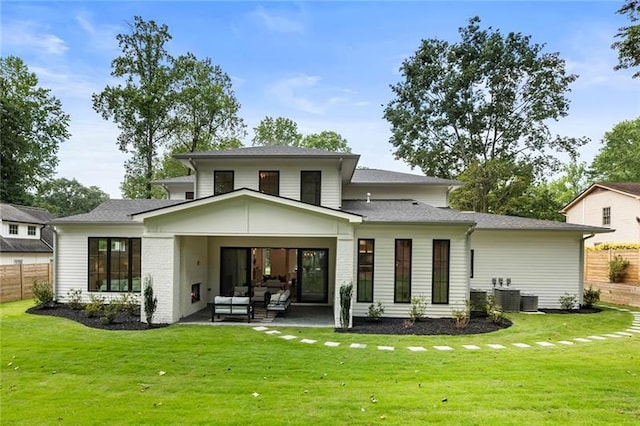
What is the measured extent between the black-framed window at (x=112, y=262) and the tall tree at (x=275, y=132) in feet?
81.2

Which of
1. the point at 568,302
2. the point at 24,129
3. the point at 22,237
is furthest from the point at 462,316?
the point at 24,129

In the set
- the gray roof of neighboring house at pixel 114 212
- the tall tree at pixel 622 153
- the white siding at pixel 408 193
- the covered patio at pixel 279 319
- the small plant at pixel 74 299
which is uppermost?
the tall tree at pixel 622 153

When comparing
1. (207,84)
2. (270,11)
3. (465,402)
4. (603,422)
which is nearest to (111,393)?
(465,402)

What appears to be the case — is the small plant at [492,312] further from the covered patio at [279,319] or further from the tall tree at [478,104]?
the tall tree at [478,104]

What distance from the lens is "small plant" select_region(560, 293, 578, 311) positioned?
13586 millimetres

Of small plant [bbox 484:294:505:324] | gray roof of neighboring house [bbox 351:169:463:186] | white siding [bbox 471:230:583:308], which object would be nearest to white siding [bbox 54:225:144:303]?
gray roof of neighboring house [bbox 351:169:463:186]

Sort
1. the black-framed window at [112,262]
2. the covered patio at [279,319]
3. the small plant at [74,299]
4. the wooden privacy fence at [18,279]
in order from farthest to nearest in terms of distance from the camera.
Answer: the wooden privacy fence at [18,279] → the black-framed window at [112,262] → the small plant at [74,299] → the covered patio at [279,319]

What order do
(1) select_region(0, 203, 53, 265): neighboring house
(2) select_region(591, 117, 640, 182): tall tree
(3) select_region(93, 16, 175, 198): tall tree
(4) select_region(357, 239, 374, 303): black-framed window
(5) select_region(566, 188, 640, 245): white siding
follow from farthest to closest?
1. (2) select_region(591, 117, 640, 182): tall tree
2. (3) select_region(93, 16, 175, 198): tall tree
3. (5) select_region(566, 188, 640, 245): white siding
4. (1) select_region(0, 203, 53, 265): neighboring house
5. (4) select_region(357, 239, 374, 303): black-framed window

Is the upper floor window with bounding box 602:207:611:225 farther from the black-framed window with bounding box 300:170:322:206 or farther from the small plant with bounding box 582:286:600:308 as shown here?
the black-framed window with bounding box 300:170:322:206

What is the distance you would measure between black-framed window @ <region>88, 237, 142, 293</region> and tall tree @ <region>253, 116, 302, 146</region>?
2475 cm

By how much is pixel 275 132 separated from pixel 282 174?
82.0 feet

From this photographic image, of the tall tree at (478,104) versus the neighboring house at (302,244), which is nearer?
the neighboring house at (302,244)

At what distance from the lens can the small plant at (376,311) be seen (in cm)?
1098

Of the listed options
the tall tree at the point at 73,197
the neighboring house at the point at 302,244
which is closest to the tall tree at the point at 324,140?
the neighboring house at the point at 302,244
